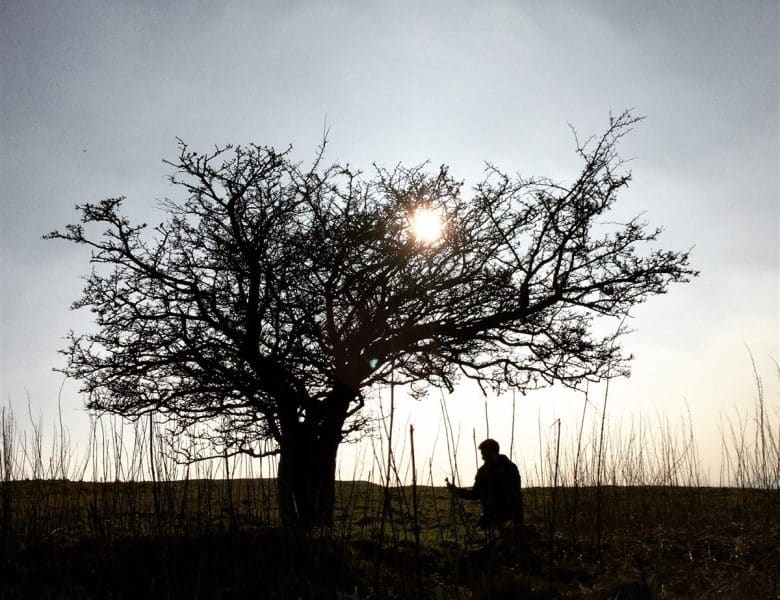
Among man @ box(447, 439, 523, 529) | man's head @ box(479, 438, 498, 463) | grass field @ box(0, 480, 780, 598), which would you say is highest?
man's head @ box(479, 438, 498, 463)

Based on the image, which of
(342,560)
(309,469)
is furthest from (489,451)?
(342,560)

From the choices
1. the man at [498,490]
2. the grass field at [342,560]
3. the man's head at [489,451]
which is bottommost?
the grass field at [342,560]

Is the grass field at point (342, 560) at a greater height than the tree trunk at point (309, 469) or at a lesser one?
lesser

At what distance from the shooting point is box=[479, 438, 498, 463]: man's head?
8913mm

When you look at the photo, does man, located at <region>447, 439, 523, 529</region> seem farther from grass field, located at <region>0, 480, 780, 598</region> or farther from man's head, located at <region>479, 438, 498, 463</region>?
grass field, located at <region>0, 480, 780, 598</region>

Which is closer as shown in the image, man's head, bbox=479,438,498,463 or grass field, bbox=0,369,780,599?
grass field, bbox=0,369,780,599

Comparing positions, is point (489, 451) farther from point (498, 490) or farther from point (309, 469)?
point (309, 469)

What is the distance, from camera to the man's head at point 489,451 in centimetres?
891

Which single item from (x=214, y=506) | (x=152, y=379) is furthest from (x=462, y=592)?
(x=214, y=506)

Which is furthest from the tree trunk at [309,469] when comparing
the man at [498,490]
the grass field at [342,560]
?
the man at [498,490]

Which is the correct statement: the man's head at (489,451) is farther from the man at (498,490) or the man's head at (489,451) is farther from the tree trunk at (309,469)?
the tree trunk at (309,469)

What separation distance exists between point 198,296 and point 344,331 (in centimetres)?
221

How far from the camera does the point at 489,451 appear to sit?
8977 mm

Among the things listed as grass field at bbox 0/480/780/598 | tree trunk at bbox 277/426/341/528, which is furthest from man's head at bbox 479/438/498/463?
tree trunk at bbox 277/426/341/528
